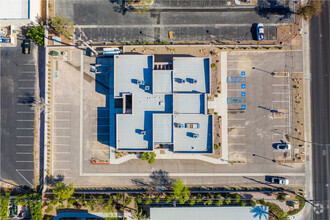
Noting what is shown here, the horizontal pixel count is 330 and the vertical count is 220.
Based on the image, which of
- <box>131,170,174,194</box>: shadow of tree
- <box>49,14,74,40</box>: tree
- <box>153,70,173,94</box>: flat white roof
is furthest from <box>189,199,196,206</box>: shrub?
<box>49,14,74,40</box>: tree

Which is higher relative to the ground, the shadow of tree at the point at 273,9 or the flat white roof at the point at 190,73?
the shadow of tree at the point at 273,9

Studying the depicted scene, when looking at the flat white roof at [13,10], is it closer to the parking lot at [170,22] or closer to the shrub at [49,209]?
Answer: the parking lot at [170,22]

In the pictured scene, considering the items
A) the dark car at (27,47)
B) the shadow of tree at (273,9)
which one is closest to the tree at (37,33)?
the dark car at (27,47)

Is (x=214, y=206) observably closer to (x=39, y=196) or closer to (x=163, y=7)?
(x=39, y=196)

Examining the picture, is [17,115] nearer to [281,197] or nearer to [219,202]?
[219,202]

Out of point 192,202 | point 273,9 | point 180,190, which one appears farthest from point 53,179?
point 273,9

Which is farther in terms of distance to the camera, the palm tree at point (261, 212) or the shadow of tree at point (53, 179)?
the shadow of tree at point (53, 179)
